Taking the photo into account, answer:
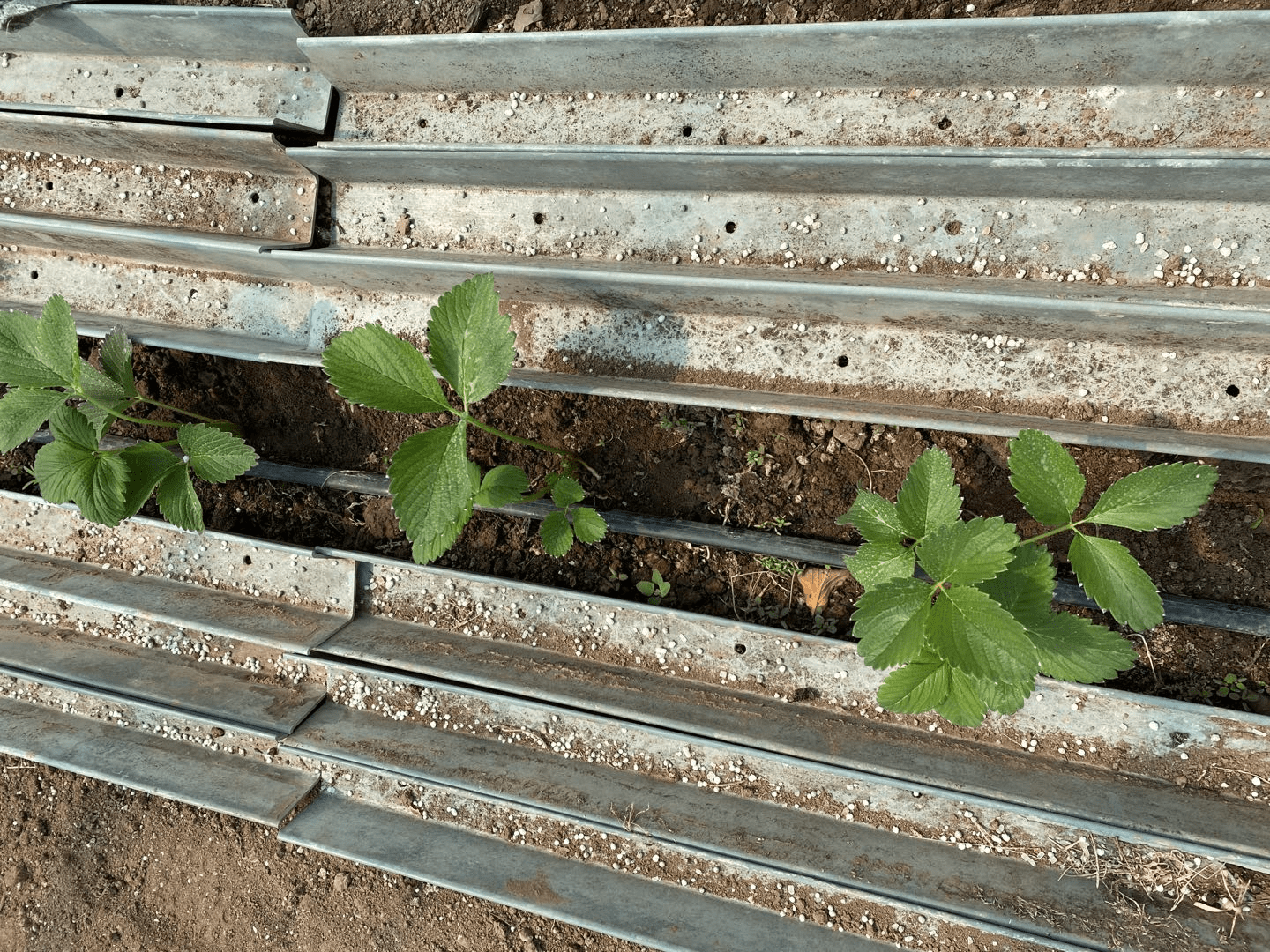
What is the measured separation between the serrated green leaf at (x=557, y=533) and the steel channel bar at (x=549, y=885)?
36.2 inches

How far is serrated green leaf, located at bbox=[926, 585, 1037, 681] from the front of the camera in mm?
1171

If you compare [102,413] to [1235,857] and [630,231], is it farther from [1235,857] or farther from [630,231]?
[1235,857]

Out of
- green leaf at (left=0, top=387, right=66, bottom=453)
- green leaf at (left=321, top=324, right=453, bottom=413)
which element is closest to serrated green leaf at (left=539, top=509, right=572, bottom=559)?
green leaf at (left=321, top=324, right=453, bottom=413)

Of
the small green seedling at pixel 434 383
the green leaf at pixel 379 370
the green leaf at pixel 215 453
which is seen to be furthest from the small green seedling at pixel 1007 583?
the green leaf at pixel 215 453

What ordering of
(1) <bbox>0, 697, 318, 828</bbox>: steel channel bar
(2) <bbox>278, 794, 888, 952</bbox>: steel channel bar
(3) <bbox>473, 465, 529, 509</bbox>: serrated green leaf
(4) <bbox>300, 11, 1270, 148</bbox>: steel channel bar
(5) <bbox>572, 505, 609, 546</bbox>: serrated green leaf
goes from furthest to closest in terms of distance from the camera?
(1) <bbox>0, 697, 318, 828</bbox>: steel channel bar → (2) <bbox>278, 794, 888, 952</bbox>: steel channel bar → (5) <bbox>572, 505, 609, 546</bbox>: serrated green leaf → (3) <bbox>473, 465, 529, 509</bbox>: serrated green leaf → (4) <bbox>300, 11, 1270, 148</bbox>: steel channel bar

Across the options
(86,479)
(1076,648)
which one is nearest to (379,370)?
(86,479)

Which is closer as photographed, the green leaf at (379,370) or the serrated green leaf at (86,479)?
the green leaf at (379,370)

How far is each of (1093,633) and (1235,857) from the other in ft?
2.54

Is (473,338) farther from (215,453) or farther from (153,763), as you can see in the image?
(153,763)

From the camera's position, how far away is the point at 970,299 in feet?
5.35

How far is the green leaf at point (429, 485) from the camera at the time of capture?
1.41 metres

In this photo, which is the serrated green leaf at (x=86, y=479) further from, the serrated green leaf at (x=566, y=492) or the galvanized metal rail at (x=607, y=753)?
the serrated green leaf at (x=566, y=492)

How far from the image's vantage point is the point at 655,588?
2.01 meters

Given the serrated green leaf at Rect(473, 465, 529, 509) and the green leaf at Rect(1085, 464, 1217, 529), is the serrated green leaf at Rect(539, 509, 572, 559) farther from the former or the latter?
the green leaf at Rect(1085, 464, 1217, 529)
